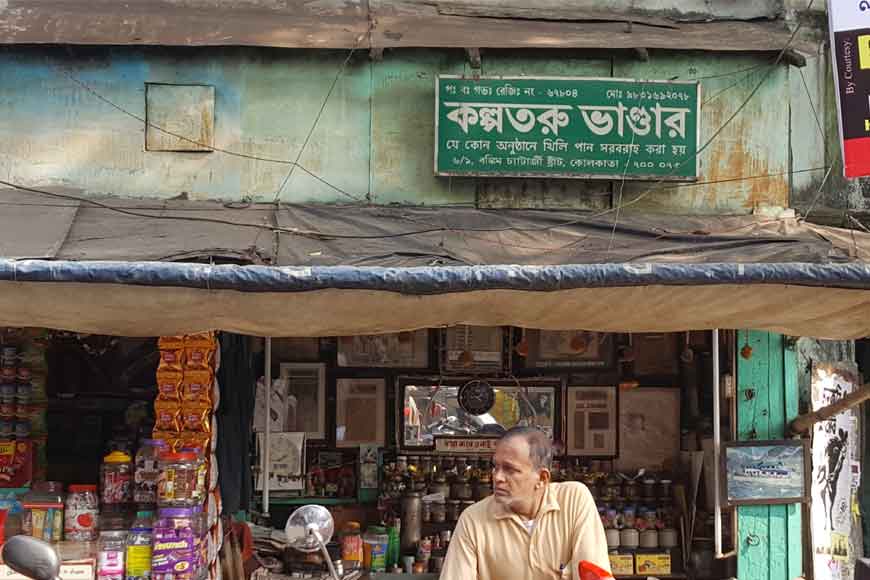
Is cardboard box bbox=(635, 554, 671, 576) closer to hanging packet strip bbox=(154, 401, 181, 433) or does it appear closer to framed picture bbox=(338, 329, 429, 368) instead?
framed picture bbox=(338, 329, 429, 368)

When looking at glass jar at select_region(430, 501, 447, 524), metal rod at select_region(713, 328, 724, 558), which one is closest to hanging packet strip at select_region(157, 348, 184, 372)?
glass jar at select_region(430, 501, 447, 524)

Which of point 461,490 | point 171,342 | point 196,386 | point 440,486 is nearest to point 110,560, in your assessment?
point 196,386

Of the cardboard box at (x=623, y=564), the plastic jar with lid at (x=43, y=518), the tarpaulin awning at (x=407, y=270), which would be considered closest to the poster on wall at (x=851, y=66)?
the tarpaulin awning at (x=407, y=270)

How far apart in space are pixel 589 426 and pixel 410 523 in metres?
1.74

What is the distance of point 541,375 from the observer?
955cm

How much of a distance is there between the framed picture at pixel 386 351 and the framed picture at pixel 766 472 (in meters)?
2.68

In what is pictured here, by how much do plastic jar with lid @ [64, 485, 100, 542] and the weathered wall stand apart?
2.25 m

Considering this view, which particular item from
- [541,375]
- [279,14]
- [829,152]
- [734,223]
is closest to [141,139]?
[279,14]

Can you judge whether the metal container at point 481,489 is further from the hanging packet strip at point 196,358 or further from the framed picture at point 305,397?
the hanging packet strip at point 196,358

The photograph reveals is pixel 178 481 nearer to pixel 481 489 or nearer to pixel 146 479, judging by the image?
pixel 146 479

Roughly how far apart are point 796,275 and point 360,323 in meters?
2.60

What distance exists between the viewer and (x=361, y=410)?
31.2 ft

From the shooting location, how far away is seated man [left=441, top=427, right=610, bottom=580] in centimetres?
480

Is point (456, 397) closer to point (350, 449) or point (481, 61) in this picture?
point (350, 449)
